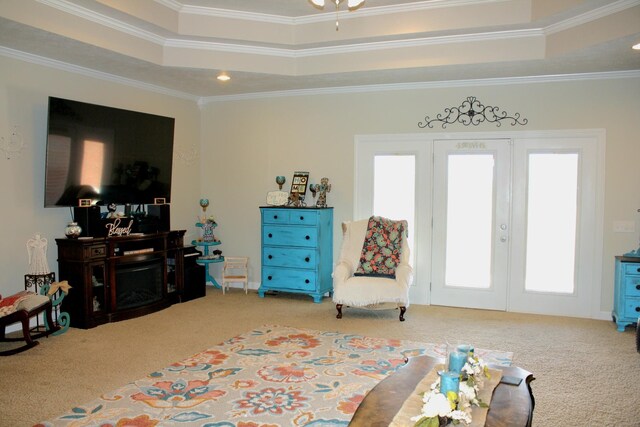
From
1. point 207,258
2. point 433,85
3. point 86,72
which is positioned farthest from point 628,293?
point 86,72

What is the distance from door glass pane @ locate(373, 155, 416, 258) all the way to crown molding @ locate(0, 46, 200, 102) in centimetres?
290

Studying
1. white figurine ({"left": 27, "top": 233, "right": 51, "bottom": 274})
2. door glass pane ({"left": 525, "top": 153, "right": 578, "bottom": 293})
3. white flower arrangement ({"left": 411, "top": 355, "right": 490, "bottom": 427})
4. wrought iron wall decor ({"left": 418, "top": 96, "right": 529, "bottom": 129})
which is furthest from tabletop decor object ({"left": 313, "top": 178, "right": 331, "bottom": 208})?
white flower arrangement ({"left": 411, "top": 355, "right": 490, "bottom": 427})

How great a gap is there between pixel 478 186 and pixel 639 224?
1730mm

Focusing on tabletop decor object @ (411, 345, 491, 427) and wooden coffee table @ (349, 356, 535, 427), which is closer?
tabletop decor object @ (411, 345, 491, 427)

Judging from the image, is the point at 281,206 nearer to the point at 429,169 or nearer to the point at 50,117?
the point at 429,169

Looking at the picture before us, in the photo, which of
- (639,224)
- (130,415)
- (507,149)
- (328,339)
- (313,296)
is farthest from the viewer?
(313,296)

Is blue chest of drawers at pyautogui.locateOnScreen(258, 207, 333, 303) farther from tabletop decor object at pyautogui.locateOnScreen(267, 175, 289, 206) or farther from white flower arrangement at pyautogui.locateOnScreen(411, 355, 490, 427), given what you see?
white flower arrangement at pyautogui.locateOnScreen(411, 355, 490, 427)

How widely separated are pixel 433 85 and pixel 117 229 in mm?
4042

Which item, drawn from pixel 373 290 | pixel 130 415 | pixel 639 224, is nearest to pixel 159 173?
pixel 373 290

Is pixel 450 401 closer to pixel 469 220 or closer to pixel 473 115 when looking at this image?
pixel 469 220

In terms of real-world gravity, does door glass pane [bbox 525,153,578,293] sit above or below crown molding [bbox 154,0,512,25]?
below

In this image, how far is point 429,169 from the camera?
20.6 feet

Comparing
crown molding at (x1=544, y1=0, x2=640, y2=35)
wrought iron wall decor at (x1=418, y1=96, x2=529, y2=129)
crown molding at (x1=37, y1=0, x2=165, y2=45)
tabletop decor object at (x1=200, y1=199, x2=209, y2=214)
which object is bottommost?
tabletop decor object at (x1=200, y1=199, x2=209, y2=214)

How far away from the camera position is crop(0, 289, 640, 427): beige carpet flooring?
135 inches
